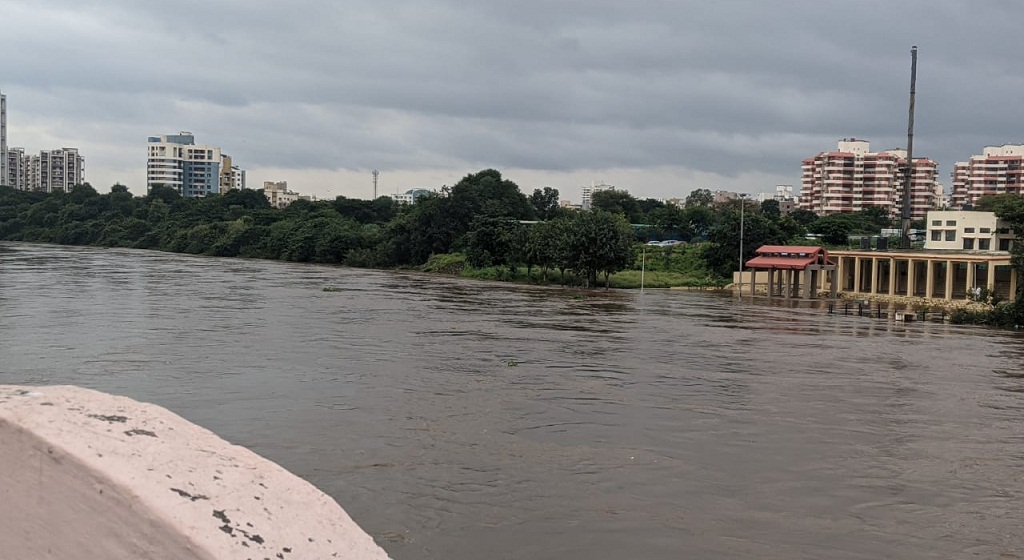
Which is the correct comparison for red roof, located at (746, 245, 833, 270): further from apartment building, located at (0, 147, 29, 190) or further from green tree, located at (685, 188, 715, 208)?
apartment building, located at (0, 147, 29, 190)

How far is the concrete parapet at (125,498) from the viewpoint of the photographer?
89.9 inches

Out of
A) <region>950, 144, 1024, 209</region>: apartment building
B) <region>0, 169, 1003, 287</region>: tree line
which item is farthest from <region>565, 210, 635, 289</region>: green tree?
<region>950, 144, 1024, 209</region>: apartment building

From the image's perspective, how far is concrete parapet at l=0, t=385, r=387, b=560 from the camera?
2283mm

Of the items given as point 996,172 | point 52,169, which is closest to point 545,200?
point 996,172

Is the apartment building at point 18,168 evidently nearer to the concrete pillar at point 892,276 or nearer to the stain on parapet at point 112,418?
the concrete pillar at point 892,276

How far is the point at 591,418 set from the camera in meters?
12.6

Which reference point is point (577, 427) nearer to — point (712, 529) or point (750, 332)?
point (712, 529)

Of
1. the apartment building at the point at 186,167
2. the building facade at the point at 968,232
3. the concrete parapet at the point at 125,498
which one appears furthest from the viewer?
the apartment building at the point at 186,167

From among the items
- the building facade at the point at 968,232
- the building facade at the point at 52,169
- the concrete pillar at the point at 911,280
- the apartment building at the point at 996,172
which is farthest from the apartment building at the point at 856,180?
the building facade at the point at 52,169

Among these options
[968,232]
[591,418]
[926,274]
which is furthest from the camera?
[968,232]

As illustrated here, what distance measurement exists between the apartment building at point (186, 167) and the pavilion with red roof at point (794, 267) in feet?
379

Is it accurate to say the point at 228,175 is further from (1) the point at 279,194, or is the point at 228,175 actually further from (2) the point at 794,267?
(2) the point at 794,267

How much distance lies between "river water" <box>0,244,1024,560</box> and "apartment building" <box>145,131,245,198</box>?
121899 mm

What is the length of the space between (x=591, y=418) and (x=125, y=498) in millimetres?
10575
